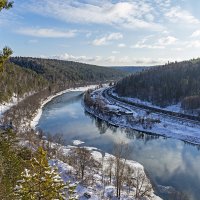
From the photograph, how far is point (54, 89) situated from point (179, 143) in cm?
11233

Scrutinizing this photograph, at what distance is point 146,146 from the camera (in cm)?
6706

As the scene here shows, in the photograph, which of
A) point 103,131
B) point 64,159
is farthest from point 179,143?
point 64,159

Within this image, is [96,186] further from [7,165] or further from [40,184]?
[40,184]

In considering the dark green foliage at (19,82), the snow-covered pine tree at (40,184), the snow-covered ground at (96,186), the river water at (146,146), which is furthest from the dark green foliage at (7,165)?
the dark green foliage at (19,82)

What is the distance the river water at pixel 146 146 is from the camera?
156ft

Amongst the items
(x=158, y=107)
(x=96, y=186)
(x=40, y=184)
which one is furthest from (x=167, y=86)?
(x=40, y=184)

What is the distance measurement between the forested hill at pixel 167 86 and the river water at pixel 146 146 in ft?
120

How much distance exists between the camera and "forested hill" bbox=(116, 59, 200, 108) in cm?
12312

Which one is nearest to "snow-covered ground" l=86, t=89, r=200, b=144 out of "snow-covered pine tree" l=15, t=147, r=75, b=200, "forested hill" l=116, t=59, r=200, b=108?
"forested hill" l=116, t=59, r=200, b=108

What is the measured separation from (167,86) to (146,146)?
74.2m

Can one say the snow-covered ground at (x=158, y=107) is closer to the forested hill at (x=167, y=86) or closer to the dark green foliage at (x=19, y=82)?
the forested hill at (x=167, y=86)

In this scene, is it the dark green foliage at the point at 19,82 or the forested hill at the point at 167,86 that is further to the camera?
the forested hill at the point at 167,86

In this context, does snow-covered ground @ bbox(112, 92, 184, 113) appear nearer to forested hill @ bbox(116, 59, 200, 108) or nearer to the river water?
forested hill @ bbox(116, 59, 200, 108)

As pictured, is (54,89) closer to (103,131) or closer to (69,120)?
(69,120)
